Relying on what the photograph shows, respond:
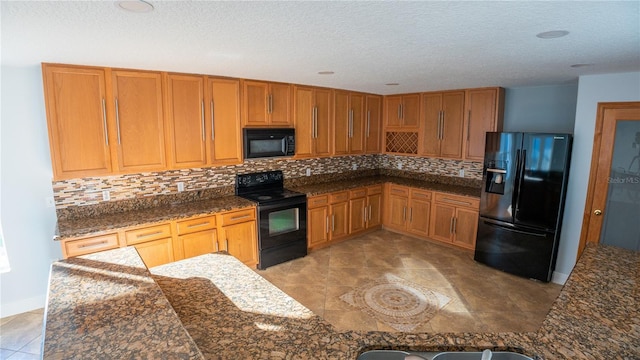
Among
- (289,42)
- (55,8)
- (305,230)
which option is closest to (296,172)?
(305,230)

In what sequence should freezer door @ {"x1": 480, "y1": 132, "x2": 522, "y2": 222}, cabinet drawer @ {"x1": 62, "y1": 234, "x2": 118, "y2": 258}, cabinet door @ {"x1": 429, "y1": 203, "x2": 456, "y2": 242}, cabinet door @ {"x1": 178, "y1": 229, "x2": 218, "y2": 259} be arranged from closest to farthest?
cabinet drawer @ {"x1": 62, "y1": 234, "x2": 118, "y2": 258} < cabinet door @ {"x1": 178, "y1": 229, "x2": 218, "y2": 259} < freezer door @ {"x1": 480, "y1": 132, "x2": 522, "y2": 222} < cabinet door @ {"x1": 429, "y1": 203, "x2": 456, "y2": 242}

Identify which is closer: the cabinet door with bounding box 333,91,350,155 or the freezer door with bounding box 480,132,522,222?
the freezer door with bounding box 480,132,522,222

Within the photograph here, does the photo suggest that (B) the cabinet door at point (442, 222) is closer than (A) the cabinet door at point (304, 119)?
No

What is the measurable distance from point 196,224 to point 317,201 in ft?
5.59

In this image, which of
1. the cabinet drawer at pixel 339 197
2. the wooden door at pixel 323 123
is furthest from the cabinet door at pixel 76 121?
the cabinet drawer at pixel 339 197

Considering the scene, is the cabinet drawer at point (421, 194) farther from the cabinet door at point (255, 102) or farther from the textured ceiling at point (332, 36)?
the cabinet door at point (255, 102)

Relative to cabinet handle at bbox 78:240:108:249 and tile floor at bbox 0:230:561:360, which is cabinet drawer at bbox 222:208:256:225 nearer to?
tile floor at bbox 0:230:561:360

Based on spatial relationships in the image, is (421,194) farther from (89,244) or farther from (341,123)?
(89,244)

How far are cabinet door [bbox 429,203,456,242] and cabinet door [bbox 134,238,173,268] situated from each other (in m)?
3.57

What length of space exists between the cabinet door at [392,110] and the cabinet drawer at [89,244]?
4.31 metres

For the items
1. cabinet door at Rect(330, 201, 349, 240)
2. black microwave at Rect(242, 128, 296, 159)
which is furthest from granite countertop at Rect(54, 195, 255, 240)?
cabinet door at Rect(330, 201, 349, 240)

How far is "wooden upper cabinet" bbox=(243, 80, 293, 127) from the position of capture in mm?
4035

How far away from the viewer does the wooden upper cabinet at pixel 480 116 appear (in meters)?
4.46

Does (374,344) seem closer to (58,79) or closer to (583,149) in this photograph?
(58,79)
